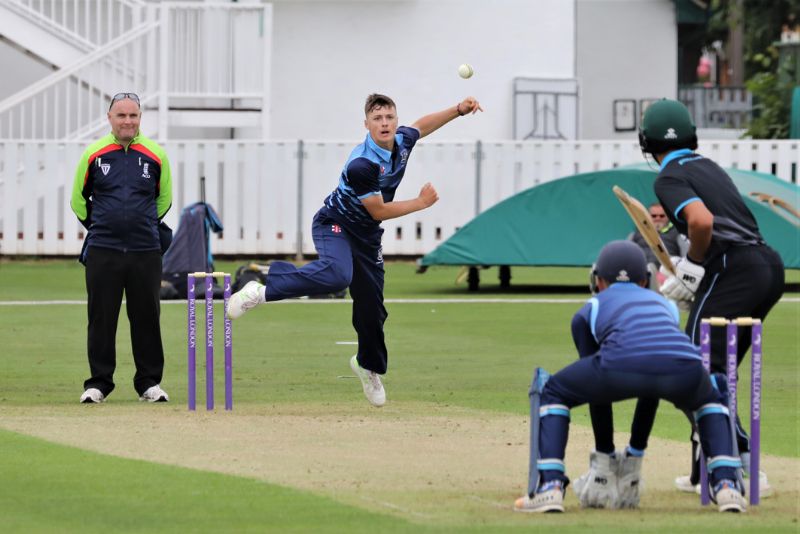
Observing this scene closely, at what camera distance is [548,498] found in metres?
7.48

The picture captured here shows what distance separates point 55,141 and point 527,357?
12919 millimetres

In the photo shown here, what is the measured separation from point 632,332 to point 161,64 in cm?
2077

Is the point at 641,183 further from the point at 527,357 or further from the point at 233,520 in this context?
the point at 233,520

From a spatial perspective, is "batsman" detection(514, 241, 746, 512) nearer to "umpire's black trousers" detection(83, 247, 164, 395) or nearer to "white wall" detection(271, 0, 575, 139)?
"umpire's black trousers" detection(83, 247, 164, 395)

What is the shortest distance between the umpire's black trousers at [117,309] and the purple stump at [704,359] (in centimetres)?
478

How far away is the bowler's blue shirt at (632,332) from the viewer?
745 centimetres

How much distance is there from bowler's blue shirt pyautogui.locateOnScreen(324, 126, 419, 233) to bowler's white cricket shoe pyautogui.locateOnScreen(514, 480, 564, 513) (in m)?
3.52

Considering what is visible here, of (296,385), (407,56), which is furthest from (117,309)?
(407,56)

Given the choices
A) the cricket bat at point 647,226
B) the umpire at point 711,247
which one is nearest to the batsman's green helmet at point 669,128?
the umpire at point 711,247

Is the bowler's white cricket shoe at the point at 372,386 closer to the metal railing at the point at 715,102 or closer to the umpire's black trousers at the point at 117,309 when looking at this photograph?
the umpire's black trousers at the point at 117,309

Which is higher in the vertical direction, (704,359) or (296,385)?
(704,359)

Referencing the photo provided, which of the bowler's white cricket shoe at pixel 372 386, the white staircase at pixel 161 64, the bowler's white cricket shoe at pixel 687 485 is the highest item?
the white staircase at pixel 161 64

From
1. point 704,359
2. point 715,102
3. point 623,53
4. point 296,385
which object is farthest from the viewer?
Result: point 715,102

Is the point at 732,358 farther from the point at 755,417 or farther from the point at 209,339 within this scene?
the point at 209,339
